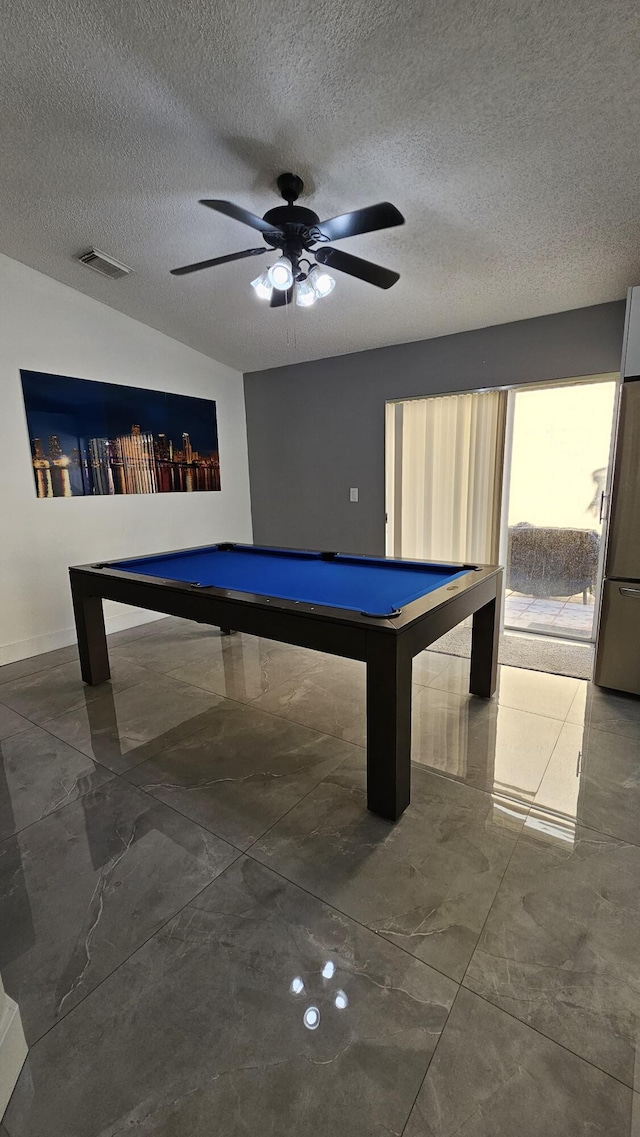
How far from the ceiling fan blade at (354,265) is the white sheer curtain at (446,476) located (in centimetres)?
166

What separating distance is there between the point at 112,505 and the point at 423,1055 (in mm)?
3799

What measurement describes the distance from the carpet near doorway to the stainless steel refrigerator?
0.32m

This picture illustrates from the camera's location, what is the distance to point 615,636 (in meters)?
2.63

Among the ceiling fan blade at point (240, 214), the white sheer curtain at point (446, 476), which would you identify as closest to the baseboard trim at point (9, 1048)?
the ceiling fan blade at point (240, 214)

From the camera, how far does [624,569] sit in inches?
100

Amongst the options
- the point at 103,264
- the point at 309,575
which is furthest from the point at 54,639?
the point at 103,264

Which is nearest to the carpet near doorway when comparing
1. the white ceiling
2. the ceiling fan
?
the ceiling fan

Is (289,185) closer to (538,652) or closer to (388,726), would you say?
(388,726)

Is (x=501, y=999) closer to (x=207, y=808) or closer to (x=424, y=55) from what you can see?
(x=207, y=808)

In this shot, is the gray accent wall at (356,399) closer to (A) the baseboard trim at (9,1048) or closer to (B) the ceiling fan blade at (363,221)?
(B) the ceiling fan blade at (363,221)

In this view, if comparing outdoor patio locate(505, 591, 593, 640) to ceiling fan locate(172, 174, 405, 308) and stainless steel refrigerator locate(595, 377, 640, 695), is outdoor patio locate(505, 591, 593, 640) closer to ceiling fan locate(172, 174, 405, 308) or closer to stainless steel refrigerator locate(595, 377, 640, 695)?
stainless steel refrigerator locate(595, 377, 640, 695)

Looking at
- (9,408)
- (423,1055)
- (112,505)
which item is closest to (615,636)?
(423,1055)

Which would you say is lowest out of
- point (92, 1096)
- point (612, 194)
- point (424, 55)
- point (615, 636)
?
point (92, 1096)

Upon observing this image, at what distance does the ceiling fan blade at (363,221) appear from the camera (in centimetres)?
173
